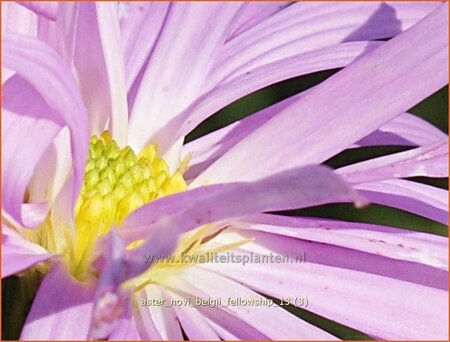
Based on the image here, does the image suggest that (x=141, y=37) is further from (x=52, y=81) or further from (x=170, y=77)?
(x=52, y=81)

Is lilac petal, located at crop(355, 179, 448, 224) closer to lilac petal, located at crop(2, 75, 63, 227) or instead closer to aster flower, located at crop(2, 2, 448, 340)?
aster flower, located at crop(2, 2, 448, 340)

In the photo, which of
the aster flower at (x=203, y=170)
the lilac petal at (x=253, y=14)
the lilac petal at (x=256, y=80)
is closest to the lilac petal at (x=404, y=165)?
the aster flower at (x=203, y=170)

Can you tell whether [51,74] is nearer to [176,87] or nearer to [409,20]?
[176,87]

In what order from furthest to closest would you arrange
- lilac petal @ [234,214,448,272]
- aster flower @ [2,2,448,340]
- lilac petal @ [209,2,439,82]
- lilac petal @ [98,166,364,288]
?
lilac petal @ [209,2,439,82], lilac petal @ [234,214,448,272], aster flower @ [2,2,448,340], lilac petal @ [98,166,364,288]

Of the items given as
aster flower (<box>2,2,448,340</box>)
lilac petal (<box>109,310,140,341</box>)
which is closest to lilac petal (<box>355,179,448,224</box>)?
aster flower (<box>2,2,448,340</box>)

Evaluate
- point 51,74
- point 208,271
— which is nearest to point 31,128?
point 51,74

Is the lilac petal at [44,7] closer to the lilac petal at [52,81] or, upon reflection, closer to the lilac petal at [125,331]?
the lilac petal at [52,81]

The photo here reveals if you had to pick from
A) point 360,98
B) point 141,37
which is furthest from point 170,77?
point 360,98
